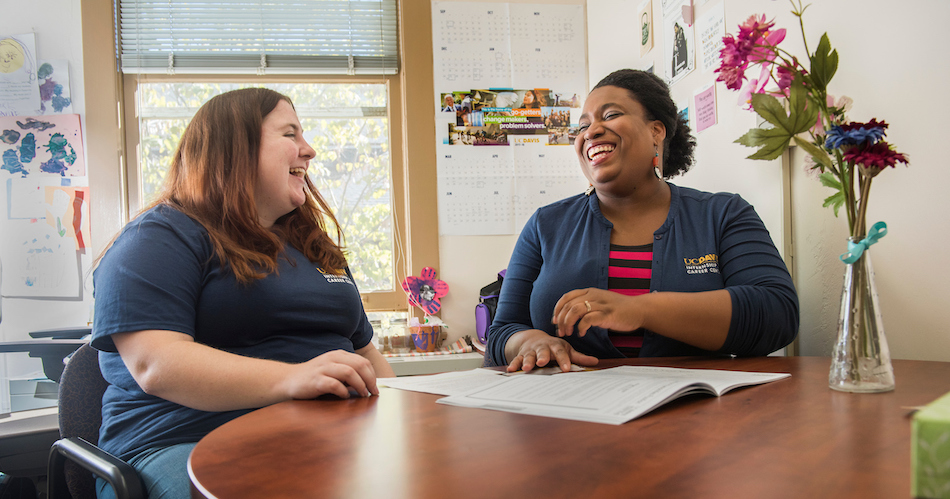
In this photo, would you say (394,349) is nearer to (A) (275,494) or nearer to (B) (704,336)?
(B) (704,336)

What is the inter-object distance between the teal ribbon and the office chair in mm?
982

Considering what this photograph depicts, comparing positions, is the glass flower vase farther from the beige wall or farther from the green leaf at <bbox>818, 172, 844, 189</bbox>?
the beige wall

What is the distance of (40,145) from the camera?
97.5 inches

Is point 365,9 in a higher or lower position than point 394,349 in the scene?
higher

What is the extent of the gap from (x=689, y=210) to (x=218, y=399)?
41.1 inches

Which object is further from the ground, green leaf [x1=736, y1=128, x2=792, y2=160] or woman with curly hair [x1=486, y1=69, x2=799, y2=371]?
green leaf [x1=736, y1=128, x2=792, y2=160]

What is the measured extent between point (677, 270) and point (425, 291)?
1.55 m

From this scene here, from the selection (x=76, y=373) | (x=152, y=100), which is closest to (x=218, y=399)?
(x=76, y=373)

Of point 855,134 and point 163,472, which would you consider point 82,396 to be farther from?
point 855,134

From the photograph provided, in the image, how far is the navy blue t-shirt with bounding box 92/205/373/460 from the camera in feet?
3.03

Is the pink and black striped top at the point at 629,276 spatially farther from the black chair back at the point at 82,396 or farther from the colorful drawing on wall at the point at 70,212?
the colorful drawing on wall at the point at 70,212

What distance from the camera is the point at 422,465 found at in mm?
480

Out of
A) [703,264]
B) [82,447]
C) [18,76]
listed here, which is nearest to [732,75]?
[703,264]

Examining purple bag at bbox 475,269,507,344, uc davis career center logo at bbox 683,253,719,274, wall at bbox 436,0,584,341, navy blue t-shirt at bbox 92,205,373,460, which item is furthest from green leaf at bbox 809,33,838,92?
wall at bbox 436,0,584,341
